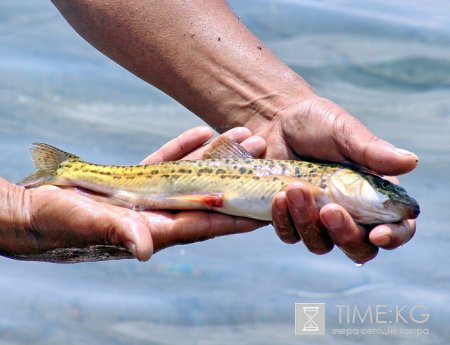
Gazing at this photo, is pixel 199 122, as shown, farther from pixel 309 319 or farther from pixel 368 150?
pixel 368 150

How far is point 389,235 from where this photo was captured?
14.8ft

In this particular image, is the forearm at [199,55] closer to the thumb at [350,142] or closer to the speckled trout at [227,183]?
the thumb at [350,142]

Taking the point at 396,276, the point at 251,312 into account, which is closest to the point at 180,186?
the point at 251,312

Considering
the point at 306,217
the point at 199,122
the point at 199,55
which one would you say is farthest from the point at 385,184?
the point at 199,122

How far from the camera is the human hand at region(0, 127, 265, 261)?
14.5ft

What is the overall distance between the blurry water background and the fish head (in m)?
1.78

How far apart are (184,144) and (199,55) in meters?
0.55

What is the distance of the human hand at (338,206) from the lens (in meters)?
4.50

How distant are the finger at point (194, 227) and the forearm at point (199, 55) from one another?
2.79ft

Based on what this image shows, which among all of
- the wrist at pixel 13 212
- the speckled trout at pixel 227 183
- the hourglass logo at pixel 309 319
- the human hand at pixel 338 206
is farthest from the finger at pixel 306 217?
the hourglass logo at pixel 309 319

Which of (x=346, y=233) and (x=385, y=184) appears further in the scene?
(x=385, y=184)

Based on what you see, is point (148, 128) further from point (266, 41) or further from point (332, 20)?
point (332, 20)

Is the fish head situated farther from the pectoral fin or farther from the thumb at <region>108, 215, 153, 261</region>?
the thumb at <region>108, 215, 153, 261</region>

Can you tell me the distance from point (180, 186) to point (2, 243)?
0.83 m
